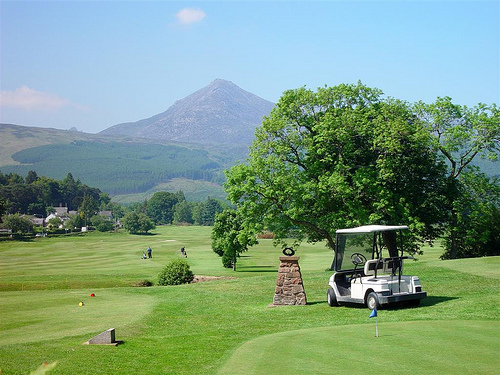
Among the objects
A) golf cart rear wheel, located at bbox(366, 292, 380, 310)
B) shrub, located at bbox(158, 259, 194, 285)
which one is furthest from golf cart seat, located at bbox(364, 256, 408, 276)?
shrub, located at bbox(158, 259, 194, 285)

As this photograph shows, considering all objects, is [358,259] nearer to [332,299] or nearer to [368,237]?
[368,237]

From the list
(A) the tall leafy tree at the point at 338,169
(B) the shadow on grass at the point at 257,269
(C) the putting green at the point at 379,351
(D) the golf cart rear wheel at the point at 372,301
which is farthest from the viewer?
(B) the shadow on grass at the point at 257,269

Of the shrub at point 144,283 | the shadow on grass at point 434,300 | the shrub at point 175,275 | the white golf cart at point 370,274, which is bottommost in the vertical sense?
the shrub at point 144,283

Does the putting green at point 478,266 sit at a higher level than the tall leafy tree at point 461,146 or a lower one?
lower

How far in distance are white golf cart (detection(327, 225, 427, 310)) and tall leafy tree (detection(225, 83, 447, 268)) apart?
1658cm

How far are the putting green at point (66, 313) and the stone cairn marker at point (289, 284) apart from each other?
532cm

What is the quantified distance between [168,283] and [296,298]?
635 inches

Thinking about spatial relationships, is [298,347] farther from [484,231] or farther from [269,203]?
[484,231]

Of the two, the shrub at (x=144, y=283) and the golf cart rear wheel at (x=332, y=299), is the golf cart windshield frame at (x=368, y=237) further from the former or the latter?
the shrub at (x=144, y=283)

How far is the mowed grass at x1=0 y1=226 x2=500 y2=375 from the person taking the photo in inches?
478

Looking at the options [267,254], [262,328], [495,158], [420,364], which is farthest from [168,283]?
[267,254]

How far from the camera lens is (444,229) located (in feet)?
137

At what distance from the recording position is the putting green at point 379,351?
36.1ft

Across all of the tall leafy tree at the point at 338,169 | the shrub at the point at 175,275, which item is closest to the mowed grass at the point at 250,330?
the shrub at the point at 175,275
